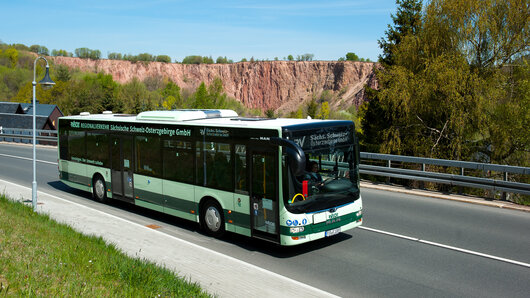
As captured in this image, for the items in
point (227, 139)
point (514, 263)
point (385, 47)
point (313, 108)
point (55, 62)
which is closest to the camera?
point (514, 263)

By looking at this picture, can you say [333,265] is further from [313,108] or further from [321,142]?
[313,108]

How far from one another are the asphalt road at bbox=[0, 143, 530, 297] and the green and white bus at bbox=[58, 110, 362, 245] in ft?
1.57

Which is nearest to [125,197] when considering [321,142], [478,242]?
[321,142]

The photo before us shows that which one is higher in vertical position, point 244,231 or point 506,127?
point 506,127

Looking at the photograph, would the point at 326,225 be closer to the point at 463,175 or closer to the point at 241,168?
the point at 241,168

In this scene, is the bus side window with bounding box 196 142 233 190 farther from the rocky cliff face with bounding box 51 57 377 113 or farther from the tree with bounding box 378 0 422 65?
the rocky cliff face with bounding box 51 57 377 113

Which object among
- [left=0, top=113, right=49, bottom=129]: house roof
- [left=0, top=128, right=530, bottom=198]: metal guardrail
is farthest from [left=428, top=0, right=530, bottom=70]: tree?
[left=0, top=113, right=49, bottom=129]: house roof

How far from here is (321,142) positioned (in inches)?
371

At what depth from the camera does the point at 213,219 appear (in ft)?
34.9

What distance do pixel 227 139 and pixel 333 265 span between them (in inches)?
135

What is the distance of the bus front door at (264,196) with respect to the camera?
29.5 ft

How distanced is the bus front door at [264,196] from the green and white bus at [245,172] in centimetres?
2

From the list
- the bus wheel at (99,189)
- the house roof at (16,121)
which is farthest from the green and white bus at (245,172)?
the house roof at (16,121)

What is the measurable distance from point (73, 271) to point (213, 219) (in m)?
4.27
